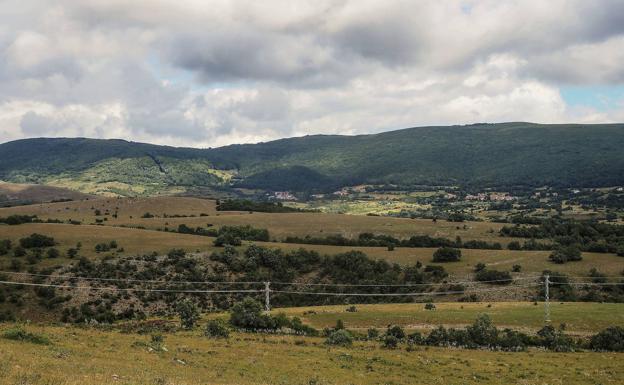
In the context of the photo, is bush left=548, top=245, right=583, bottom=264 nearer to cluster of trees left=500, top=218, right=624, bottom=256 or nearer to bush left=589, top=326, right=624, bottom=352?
cluster of trees left=500, top=218, right=624, bottom=256

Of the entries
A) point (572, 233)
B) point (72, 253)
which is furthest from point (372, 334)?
point (572, 233)

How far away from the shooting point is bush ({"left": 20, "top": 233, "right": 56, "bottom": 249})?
85500 mm

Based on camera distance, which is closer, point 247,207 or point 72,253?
point 72,253

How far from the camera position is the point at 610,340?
1612 inches

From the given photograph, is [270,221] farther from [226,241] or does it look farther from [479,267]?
[479,267]

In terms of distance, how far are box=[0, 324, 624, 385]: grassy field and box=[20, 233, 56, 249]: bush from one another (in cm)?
5454

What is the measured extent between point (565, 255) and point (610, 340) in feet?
149

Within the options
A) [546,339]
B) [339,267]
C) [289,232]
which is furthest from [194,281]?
[546,339]

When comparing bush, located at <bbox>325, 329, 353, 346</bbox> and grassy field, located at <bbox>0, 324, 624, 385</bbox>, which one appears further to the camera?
bush, located at <bbox>325, 329, 353, 346</bbox>

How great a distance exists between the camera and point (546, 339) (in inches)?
1677

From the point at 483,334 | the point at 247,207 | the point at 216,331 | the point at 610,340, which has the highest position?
the point at 247,207

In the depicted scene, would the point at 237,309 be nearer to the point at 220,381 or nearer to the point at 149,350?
the point at 149,350

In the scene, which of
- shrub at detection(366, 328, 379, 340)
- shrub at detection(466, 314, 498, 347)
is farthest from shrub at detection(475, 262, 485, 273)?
shrub at detection(366, 328, 379, 340)

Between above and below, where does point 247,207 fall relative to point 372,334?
above
